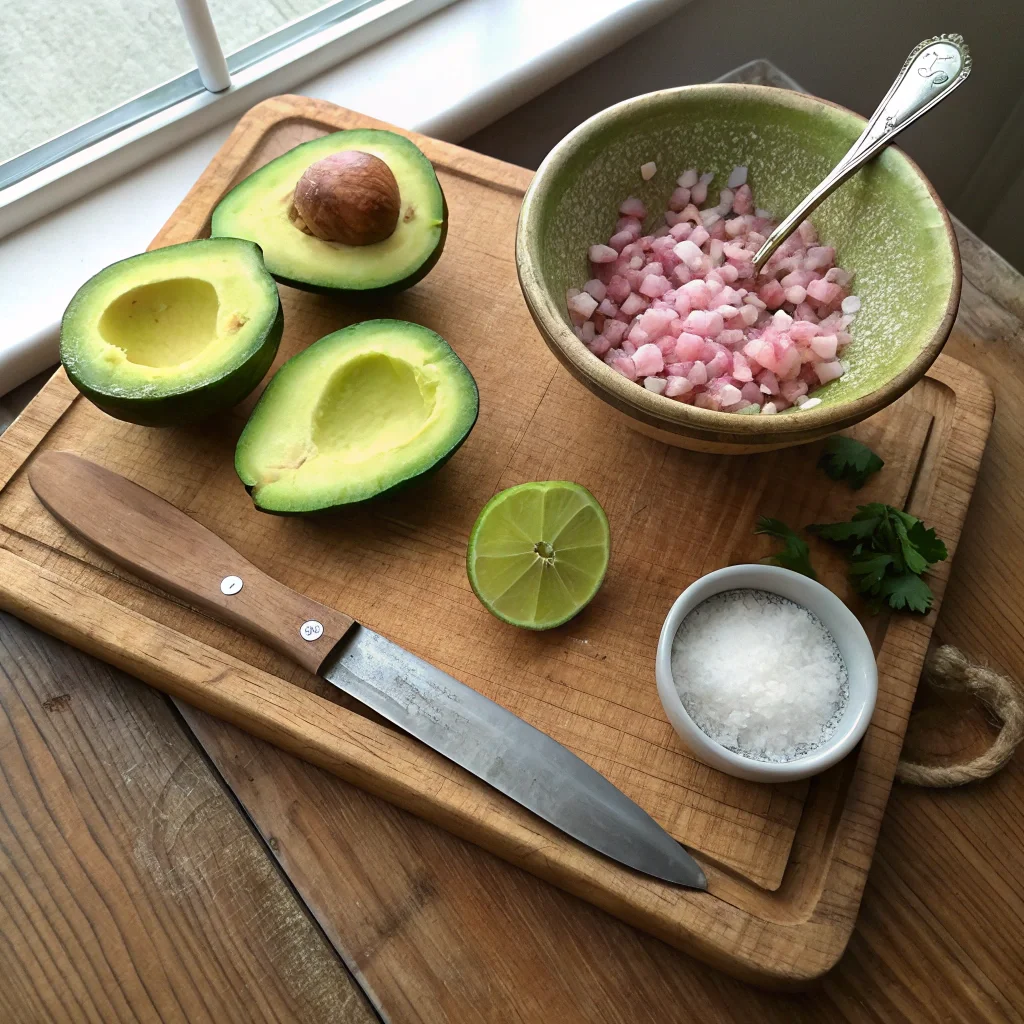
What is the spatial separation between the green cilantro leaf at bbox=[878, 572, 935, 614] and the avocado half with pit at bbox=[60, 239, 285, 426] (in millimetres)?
579

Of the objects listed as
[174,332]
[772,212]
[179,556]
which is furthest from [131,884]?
[772,212]

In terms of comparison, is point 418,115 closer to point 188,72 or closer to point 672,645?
point 188,72

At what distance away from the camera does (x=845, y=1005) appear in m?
0.73

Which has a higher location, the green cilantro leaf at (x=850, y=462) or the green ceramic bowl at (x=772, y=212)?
the green ceramic bowl at (x=772, y=212)

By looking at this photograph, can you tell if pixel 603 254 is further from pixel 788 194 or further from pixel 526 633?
pixel 526 633

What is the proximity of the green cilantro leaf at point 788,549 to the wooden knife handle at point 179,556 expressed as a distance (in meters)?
0.37

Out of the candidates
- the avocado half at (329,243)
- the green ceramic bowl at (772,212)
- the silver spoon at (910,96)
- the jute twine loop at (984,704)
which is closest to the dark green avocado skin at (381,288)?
the avocado half at (329,243)

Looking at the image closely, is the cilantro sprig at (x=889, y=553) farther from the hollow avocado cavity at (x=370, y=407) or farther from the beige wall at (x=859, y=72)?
the beige wall at (x=859, y=72)

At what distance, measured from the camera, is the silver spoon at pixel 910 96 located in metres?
0.82

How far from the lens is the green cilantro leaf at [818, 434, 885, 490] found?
0.86 metres

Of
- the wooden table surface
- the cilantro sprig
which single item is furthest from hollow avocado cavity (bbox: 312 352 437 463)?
the cilantro sprig

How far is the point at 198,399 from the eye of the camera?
814 millimetres

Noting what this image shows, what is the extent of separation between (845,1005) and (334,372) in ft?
2.17

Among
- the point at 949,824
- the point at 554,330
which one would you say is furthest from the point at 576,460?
the point at 949,824
